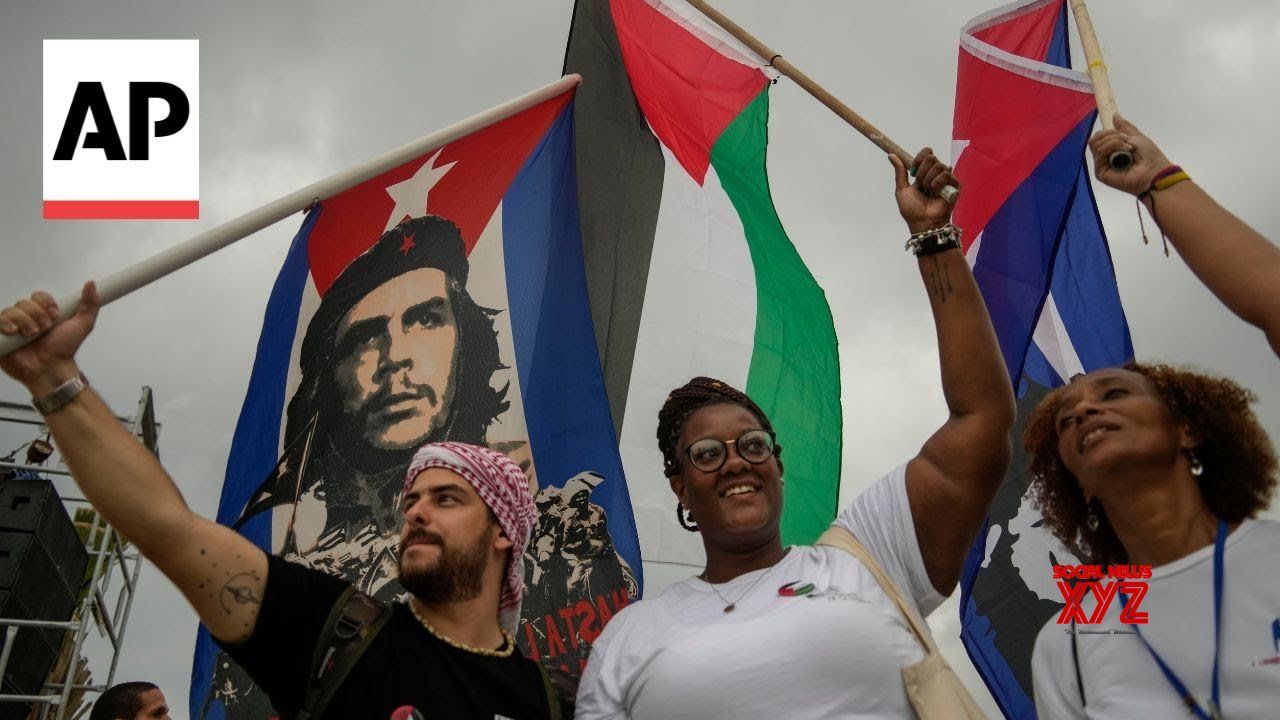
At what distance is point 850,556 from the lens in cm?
297

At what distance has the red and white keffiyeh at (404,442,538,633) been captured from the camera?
10.5 feet

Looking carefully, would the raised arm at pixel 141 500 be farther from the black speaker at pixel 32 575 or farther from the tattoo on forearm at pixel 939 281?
the black speaker at pixel 32 575

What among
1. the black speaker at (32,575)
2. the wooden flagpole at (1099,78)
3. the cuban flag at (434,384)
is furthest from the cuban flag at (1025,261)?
the black speaker at (32,575)

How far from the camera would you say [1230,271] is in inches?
101

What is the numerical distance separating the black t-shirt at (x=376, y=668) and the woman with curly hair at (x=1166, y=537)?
4.70ft

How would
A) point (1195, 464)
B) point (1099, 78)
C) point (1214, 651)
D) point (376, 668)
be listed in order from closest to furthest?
1. point (1214, 651)
2. point (376, 668)
3. point (1195, 464)
4. point (1099, 78)

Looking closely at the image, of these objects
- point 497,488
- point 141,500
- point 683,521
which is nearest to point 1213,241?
point 683,521

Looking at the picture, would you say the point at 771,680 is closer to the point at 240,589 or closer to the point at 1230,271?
the point at 240,589

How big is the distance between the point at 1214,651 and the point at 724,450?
1.49 meters

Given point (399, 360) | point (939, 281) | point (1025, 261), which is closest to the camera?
point (939, 281)

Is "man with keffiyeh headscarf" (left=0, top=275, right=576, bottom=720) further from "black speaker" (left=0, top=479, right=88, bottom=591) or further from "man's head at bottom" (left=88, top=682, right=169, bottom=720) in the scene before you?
"black speaker" (left=0, top=479, right=88, bottom=591)

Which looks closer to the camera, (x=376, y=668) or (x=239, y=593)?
(x=239, y=593)

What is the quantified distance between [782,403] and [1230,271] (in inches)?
133

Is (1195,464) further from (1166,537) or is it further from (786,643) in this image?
(786,643)
